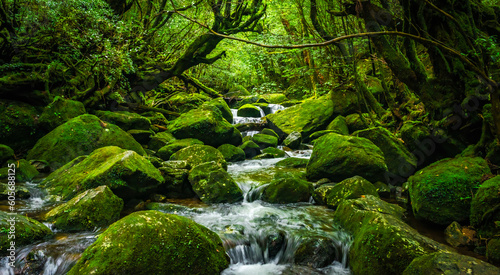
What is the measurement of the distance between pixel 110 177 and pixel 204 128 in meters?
5.25

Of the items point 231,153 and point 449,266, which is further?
point 231,153

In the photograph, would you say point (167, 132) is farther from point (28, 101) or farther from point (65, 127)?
point (28, 101)

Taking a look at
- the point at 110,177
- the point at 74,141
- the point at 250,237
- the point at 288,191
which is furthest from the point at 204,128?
the point at 250,237

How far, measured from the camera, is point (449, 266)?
9.01 ft

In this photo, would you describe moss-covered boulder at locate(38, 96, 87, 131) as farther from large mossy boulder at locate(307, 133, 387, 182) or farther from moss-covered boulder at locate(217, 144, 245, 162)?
large mossy boulder at locate(307, 133, 387, 182)

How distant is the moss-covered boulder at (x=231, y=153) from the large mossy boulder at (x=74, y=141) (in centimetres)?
300

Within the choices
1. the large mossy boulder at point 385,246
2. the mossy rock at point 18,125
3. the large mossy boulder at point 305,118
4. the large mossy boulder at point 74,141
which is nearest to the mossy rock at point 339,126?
the large mossy boulder at point 305,118

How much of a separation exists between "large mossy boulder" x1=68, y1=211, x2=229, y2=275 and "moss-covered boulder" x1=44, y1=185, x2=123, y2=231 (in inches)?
60.1

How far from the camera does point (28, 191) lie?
5887 millimetres

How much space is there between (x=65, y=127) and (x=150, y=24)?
587cm

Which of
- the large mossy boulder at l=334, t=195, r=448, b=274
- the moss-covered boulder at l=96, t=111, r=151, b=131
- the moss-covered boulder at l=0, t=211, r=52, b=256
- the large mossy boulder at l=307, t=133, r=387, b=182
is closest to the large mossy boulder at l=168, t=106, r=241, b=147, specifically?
the moss-covered boulder at l=96, t=111, r=151, b=131

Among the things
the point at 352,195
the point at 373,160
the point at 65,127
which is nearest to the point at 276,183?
the point at 352,195

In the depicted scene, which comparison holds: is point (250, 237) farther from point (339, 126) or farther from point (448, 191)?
point (339, 126)

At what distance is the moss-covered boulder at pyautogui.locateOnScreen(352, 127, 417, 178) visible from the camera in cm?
768
